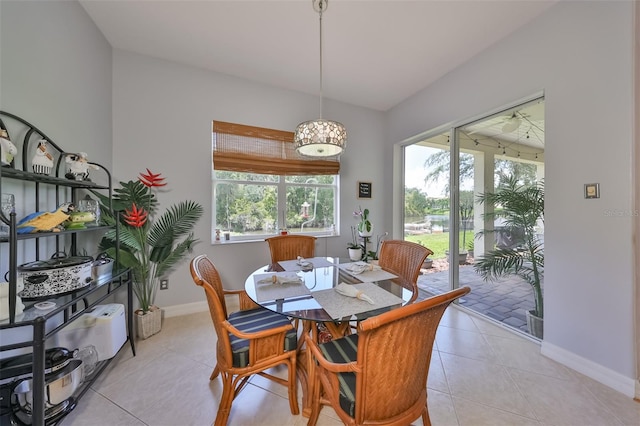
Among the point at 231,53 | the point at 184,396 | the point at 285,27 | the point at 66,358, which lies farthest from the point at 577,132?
the point at 66,358

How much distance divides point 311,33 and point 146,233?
2.50 metres

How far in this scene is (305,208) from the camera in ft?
11.2

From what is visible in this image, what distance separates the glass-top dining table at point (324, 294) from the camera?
3.97 feet

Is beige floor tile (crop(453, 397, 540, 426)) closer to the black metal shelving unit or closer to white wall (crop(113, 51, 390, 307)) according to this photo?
the black metal shelving unit

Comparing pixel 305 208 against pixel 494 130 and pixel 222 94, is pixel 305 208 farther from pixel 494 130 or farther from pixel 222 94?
pixel 494 130

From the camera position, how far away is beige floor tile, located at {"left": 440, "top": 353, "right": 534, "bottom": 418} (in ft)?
4.81

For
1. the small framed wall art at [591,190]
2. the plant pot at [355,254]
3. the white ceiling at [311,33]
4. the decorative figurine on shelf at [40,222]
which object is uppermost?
the white ceiling at [311,33]

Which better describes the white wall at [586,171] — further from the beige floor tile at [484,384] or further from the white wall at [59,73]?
the white wall at [59,73]

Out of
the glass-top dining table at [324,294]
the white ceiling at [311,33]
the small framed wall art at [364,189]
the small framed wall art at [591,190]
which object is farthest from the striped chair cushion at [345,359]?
the small framed wall art at [364,189]

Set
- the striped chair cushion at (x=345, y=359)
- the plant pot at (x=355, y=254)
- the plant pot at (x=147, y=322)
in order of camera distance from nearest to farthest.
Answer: the striped chair cushion at (x=345, y=359) < the plant pot at (x=147, y=322) < the plant pot at (x=355, y=254)

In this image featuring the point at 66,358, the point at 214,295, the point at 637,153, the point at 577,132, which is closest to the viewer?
the point at 214,295

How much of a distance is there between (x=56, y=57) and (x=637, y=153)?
4.00 meters

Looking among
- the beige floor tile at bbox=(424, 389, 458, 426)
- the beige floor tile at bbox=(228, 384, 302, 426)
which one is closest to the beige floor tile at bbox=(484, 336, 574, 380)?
the beige floor tile at bbox=(424, 389, 458, 426)

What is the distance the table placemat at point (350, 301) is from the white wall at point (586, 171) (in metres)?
1.57
